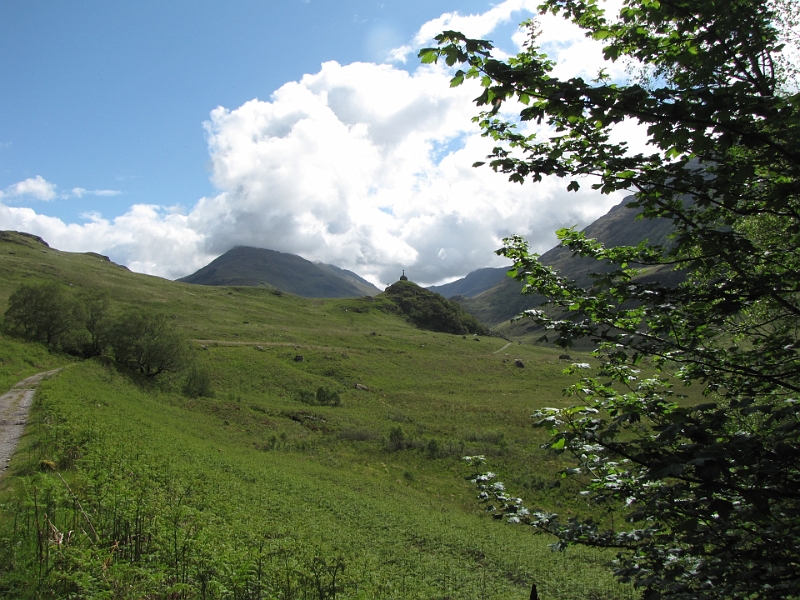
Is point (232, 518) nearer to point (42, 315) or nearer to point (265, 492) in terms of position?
point (265, 492)

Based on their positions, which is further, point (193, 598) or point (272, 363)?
point (272, 363)

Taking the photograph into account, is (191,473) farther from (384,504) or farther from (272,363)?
(272,363)

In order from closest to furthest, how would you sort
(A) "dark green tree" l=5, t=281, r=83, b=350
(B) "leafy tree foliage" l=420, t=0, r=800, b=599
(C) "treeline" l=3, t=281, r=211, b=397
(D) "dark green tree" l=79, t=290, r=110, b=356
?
(B) "leafy tree foliage" l=420, t=0, r=800, b=599
(A) "dark green tree" l=5, t=281, r=83, b=350
(C) "treeline" l=3, t=281, r=211, b=397
(D) "dark green tree" l=79, t=290, r=110, b=356

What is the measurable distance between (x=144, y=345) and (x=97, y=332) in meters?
6.46

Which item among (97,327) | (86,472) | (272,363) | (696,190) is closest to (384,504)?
(86,472)

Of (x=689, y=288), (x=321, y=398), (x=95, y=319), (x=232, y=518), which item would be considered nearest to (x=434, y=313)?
(x=321, y=398)

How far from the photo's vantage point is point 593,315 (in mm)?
5344

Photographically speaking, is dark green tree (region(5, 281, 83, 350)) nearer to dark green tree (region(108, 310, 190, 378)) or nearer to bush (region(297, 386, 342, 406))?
dark green tree (region(108, 310, 190, 378))

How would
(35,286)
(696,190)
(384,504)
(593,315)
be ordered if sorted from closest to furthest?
(696,190) < (593,315) < (384,504) < (35,286)

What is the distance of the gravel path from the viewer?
1373 centimetres

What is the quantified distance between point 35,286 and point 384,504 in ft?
141

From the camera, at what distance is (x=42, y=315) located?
139ft

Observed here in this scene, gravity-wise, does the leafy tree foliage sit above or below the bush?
above

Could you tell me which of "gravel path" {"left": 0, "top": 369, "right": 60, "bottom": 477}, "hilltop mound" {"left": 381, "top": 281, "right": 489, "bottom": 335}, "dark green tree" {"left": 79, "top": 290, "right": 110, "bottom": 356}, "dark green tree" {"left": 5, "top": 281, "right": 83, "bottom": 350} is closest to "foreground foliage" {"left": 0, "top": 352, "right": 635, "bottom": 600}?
"gravel path" {"left": 0, "top": 369, "right": 60, "bottom": 477}
